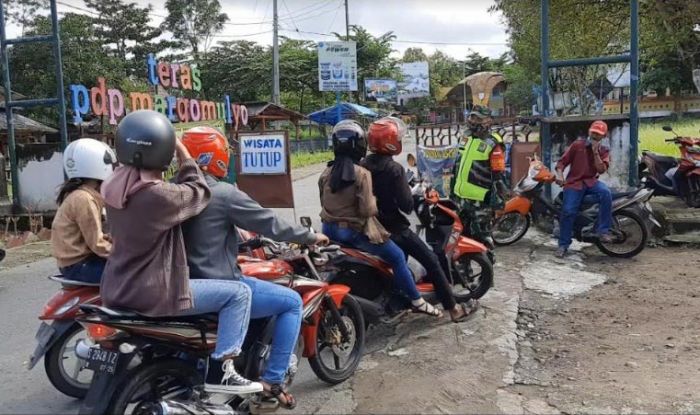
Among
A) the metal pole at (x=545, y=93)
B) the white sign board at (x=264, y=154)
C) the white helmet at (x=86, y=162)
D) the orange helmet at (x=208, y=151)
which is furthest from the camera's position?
the metal pole at (x=545, y=93)

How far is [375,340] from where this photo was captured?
17.4 feet

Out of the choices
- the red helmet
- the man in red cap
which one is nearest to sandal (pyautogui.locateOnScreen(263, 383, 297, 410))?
the red helmet

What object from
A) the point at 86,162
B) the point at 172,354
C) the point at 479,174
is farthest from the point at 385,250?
the point at 479,174

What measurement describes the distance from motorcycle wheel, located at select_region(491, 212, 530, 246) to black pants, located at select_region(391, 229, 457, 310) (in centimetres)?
360

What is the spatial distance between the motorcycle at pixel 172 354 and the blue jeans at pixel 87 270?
0.96 metres

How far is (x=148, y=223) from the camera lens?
2986 millimetres

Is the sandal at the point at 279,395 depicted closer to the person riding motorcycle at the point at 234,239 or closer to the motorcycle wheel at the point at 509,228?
the person riding motorcycle at the point at 234,239

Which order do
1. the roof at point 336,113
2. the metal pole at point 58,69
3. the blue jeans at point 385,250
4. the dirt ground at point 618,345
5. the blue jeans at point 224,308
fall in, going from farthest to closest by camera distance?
the roof at point 336,113 → the metal pole at point 58,69 → the blue jeans at point 385,250 → the dirt ground at point 618,345 → the blue jeans at point 224,308

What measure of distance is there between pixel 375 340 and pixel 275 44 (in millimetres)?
26150

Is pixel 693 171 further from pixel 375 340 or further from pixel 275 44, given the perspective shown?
pixel 275 44

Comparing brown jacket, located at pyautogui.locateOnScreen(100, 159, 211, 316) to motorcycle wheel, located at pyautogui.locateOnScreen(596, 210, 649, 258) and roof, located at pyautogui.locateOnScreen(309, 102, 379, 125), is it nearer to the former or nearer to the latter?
motorcycle wheel, located at pyautogui.locateOnScreen(596, 210, 649, 258)

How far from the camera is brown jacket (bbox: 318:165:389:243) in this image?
481cm

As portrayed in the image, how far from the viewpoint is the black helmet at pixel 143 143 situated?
9.84 ft

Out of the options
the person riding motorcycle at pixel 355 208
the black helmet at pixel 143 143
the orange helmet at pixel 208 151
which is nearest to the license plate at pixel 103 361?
the black helmet at pixel 143 143
